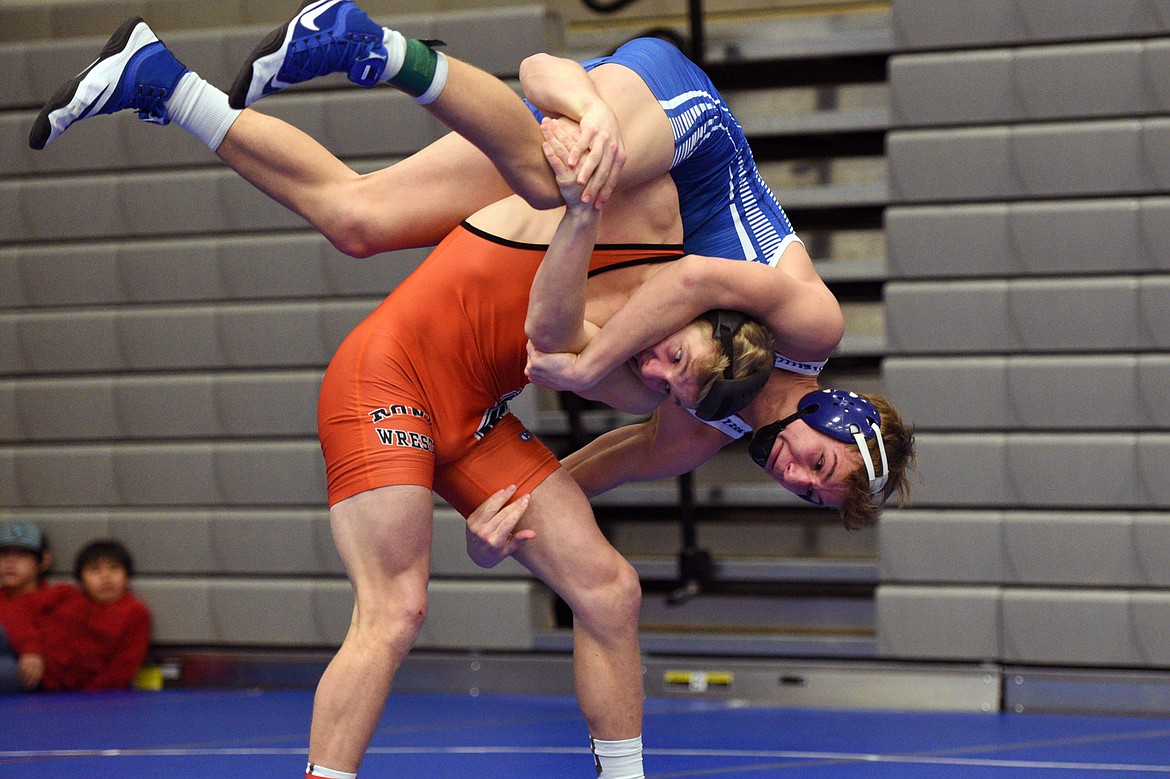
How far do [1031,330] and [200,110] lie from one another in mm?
3130

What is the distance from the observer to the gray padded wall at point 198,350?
5.27 metres

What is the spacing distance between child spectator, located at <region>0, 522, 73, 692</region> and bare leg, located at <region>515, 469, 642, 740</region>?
3.10 meters

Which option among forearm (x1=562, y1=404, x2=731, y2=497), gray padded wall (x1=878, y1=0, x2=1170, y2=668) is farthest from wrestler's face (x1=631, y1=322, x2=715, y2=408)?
gray padded wall (x1=878, y1=0, x2=1170, y2=668)

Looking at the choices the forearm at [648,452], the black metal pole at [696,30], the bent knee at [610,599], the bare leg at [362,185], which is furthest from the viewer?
the black metal pole at [696,30]

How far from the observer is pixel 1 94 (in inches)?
223

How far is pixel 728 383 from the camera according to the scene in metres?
2.62

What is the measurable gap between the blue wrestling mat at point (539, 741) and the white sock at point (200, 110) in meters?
1.95

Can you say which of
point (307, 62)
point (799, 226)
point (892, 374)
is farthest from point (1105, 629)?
point (307, 62)

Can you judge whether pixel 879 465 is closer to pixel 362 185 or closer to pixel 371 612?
pixel 371 612

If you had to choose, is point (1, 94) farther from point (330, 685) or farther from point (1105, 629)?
point (1105, 629)

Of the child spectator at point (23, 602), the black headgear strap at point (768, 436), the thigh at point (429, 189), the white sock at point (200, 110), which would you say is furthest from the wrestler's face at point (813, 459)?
the child spectator at point (23, 602)

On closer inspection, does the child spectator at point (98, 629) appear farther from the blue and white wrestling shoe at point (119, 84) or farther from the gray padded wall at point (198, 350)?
the blue and white wrestling shoe at point (119, 84)

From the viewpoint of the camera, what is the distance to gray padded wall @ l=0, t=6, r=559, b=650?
17.3 ft

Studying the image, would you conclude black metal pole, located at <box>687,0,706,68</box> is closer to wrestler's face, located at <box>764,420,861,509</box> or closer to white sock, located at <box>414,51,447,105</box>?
wrestler's face, located at <box>764,420,861,509</box>
